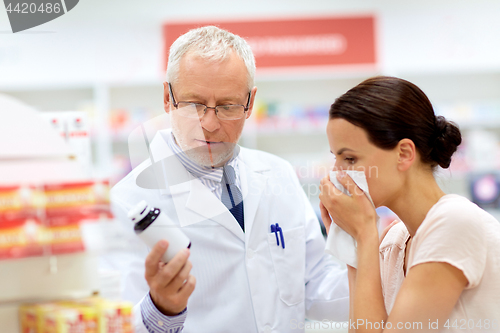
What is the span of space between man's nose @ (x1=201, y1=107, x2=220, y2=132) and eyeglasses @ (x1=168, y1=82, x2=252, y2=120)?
0.03 ft

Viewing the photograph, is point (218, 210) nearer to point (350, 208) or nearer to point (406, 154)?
point (350, 208)

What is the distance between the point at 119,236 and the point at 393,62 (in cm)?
470

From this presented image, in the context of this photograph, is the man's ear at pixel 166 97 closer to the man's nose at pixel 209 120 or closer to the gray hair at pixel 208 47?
the gray hair at pixel 208 47

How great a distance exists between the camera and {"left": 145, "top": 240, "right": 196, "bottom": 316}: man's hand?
3.16 feet

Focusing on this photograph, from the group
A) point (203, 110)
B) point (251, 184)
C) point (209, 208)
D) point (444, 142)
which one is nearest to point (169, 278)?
point (209, 208)

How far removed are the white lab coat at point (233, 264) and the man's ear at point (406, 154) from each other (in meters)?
0.54

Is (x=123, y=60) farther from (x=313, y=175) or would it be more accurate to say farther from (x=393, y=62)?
(x=393, y=62)

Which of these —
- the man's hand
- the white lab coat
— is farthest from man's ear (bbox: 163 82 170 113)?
the man's hand

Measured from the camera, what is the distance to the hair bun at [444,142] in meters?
1.36

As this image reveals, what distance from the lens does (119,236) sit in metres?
0.92

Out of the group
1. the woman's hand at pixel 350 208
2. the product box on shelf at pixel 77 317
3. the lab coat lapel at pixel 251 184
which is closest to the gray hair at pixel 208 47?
the lab coat lapel at pixel 251 184

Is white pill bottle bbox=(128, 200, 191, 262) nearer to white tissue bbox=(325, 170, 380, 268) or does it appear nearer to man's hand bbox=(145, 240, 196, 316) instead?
man's hand bbox=(145, 240, 196, 316)

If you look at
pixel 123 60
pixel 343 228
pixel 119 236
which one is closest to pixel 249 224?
pixel 343 228

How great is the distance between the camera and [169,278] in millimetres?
A: 988
